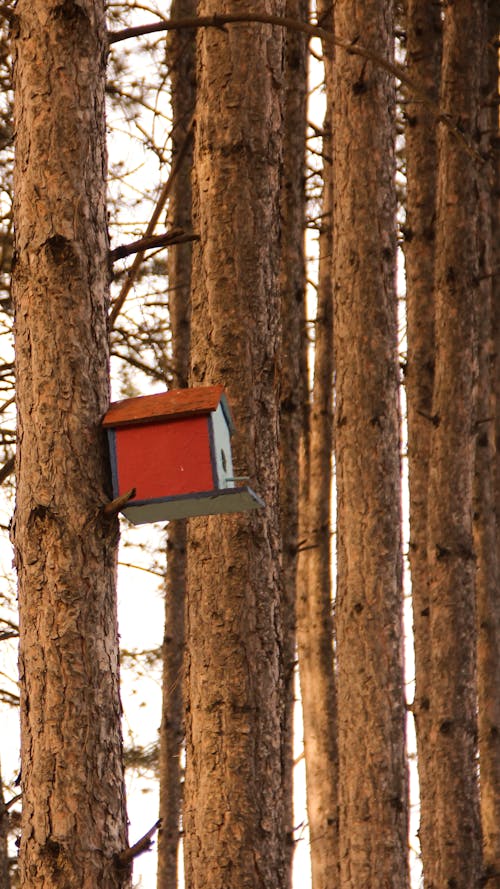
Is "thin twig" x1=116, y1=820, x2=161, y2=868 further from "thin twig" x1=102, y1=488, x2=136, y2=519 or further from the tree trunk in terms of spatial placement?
the tree trunk

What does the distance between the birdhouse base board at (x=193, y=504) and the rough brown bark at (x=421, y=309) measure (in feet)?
17.5

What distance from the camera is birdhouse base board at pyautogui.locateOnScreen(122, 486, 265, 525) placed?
3.04m

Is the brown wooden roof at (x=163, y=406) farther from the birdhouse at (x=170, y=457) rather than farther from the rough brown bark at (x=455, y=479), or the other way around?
the rough brown bark at (x=455, y=479)

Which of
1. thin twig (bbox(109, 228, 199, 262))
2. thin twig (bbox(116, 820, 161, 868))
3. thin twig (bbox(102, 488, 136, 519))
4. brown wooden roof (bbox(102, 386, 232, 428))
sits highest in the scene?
thin twig (bbox(109, 228, 199, 262))

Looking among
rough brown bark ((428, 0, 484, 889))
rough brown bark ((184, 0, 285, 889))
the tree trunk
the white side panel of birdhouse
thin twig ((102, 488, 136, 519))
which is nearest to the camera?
thin twig ((102, 488, 136, 519))

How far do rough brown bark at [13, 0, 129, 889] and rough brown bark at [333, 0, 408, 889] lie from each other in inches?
160

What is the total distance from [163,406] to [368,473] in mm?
4037

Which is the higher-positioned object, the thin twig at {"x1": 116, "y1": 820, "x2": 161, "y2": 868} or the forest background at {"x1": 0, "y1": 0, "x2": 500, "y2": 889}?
the forest background at {"x1": 0, "y1": 0, "x2": 500, "y2": 889}

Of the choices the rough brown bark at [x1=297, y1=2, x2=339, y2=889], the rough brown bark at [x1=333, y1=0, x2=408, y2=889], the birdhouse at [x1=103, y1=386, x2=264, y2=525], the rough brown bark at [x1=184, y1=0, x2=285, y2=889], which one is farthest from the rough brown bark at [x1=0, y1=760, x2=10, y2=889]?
the rough brown bark at [x1=297, y1=2, x2=339, y2=889]

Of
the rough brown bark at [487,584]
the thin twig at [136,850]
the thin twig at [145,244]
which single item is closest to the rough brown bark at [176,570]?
the rough brown bark at [487,584]

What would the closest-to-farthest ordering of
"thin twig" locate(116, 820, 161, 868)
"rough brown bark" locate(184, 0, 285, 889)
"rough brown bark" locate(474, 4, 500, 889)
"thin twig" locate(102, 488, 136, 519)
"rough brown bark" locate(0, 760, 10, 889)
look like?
"thin twig" locate(116, 820, 161, 868)
"thin twig" locate(102, 488, 136, 519)
"rough brown bark" locate(184, 0, 285, 889)
"rough brown bark" locate(0, 760, 10, 889)
"rough brown bark" locate(474, 4, 500, 889)

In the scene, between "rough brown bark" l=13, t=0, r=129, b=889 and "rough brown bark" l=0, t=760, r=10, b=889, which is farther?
"rough brown bark" l=0, t=760, r=10, b=889

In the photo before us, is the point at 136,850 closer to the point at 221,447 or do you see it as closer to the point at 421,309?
the point at 221,447

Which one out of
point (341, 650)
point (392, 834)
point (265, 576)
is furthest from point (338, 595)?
point (265, 576)
